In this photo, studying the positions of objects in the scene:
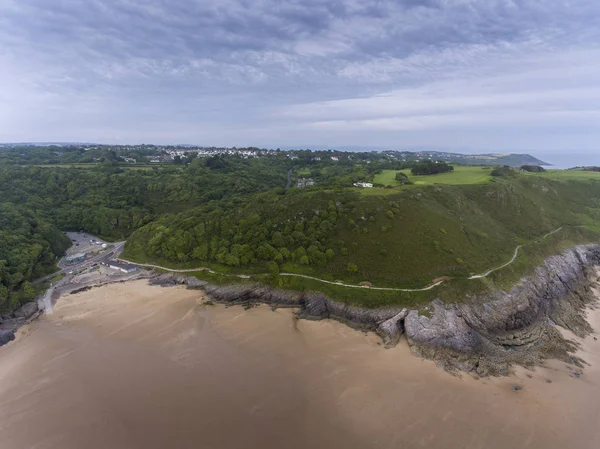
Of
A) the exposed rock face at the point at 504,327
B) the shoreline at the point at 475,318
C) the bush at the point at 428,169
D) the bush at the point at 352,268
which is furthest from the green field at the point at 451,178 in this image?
the bush at the point at 352,268

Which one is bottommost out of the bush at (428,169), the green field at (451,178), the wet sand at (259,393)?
the wet sand at (259,393)

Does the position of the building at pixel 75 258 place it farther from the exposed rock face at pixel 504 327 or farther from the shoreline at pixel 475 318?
the exposed rock face at pixel 504 327

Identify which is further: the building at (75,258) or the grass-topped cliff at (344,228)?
the building at (75,258)

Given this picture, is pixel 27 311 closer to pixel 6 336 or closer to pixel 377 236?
pixel 6 336

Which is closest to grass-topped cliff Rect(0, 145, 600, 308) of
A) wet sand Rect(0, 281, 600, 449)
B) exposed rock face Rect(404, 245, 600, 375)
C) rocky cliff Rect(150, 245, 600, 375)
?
rocky cliff Rect(150, 245, 600, 375)

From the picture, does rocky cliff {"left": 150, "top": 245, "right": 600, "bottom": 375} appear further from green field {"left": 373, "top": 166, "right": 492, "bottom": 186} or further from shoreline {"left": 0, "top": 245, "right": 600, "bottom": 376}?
green field {"left": 373, "top": 166, "right": 492, "bottom": 186}

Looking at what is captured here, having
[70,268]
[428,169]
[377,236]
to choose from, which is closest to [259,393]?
[377,236]

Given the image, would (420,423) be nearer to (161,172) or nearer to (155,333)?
(155,333)
